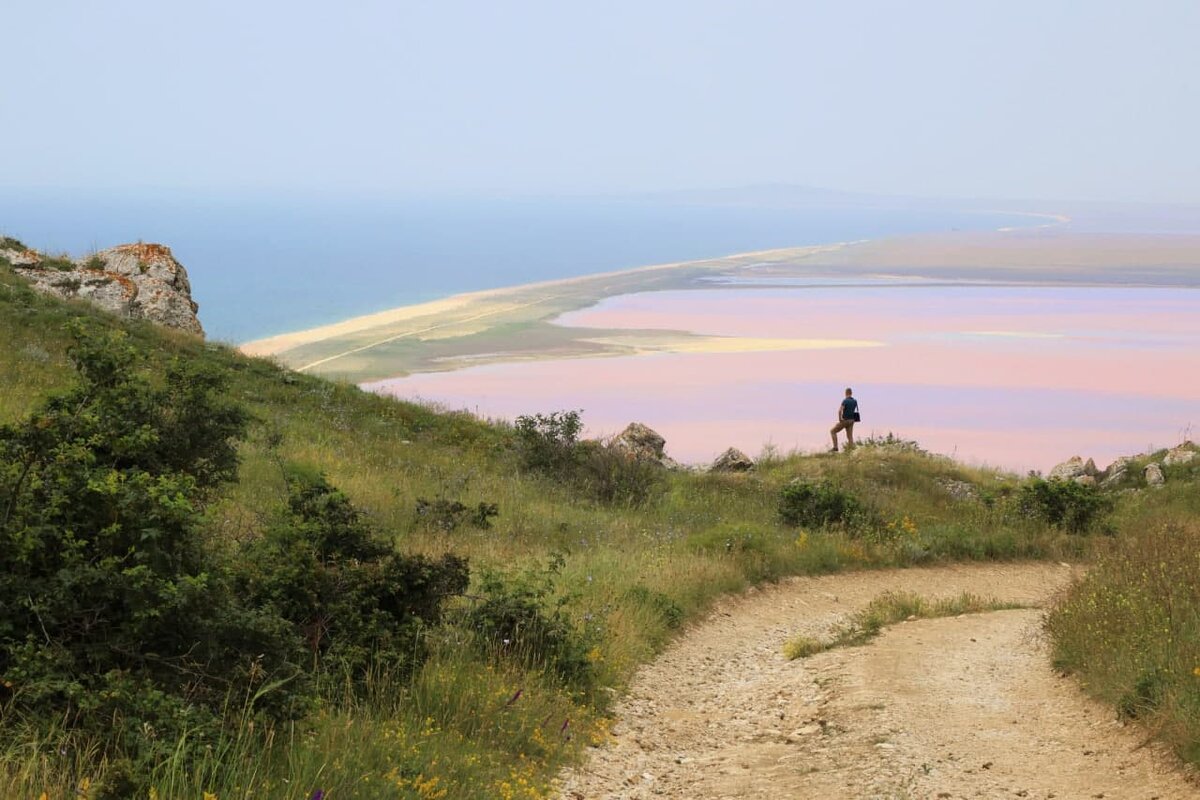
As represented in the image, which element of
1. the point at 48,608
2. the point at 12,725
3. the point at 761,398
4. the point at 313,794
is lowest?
the point at 761,398

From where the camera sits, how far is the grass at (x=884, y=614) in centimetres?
1173

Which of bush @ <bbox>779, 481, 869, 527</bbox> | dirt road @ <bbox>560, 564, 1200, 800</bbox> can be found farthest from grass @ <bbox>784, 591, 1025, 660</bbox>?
bush @ <bbox>779, 481, 869, 527</bbox>

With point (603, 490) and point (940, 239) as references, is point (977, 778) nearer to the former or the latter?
point (603, 490)

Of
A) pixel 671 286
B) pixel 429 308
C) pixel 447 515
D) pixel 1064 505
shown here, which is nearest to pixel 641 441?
pixel 1064 505

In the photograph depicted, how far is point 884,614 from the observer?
516 inches

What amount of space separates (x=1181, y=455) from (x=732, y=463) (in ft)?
38.2

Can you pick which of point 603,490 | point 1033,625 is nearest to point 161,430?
point 1033,625

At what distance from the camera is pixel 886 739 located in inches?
315

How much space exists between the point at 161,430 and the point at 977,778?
261 inches

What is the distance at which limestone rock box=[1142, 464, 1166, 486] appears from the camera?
27.8 meters

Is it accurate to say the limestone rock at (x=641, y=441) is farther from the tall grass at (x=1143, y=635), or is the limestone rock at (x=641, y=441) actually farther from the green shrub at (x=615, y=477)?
the tall grass at (x=1143, y=635)

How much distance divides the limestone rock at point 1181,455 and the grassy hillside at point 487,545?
3971 millimetres

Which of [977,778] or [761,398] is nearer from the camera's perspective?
[977,778]

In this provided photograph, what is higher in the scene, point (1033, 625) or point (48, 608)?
point (48, 608)
